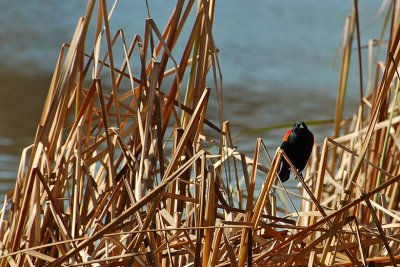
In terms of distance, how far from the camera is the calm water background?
235 inches

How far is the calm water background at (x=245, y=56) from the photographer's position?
598 centimetres

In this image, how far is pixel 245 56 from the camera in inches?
294

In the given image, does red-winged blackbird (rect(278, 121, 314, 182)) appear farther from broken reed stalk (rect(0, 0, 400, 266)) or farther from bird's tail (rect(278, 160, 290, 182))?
broken reed stalk (rect(0, 0, 400, 266))

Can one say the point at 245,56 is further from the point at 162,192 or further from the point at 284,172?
the point at 162,192

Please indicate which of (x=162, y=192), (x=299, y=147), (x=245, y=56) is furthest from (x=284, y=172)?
(x=245, y=56)

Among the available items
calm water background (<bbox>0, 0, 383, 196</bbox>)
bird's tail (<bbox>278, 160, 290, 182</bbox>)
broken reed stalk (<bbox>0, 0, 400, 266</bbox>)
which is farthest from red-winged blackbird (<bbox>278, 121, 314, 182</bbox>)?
calm water background (<bbox>0, 0, 383, 196</bbox>)

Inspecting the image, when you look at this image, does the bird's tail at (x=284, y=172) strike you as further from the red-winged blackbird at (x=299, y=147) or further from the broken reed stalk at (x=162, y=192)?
the broken reed stalk at (x=162, y=192)

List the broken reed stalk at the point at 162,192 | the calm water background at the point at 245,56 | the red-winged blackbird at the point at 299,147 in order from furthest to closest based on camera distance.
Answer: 1. the calm water background at the point at 245,56
2. the red-winged blackbird at the point at 299,147
3. the broken reed stalk at the point at 162,192

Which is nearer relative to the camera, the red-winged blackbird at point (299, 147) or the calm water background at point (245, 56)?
the red-winged blackbird at point (299, 147)

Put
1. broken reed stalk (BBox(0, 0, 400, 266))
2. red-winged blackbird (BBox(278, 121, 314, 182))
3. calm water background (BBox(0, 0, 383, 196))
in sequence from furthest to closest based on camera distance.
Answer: calm water background (BBox(0, 0, 383, 196)) → red-winged blackbird (BBox(278, 121, 314, 182)) → broken reed stalk (BBox(0, 0, 400, 266))

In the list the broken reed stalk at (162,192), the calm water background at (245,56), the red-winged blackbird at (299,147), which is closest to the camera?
the broken reed stalk at (162,192)

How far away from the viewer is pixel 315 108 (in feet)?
21.1

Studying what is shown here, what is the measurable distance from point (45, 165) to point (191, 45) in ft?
1.79

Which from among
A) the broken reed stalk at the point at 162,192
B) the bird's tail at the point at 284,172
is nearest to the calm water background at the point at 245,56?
the bird's tail at the point at 284,172
